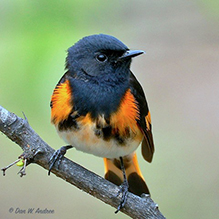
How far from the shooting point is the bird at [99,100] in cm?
324

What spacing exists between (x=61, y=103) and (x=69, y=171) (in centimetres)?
51

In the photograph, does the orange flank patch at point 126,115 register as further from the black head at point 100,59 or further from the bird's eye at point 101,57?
the bird's eye at point 101,57

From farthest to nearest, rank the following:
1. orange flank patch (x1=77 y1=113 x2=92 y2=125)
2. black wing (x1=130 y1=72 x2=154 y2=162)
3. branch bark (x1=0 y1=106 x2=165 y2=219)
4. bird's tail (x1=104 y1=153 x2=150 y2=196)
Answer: bird's tail (x1=104 y1=153 x2=150 y2=196), black wing (x1=130 y1=72 x2=154 y2=162), orange flank patch (x1=77 y1=113 x2=92 y2=125), branch bark (x1=0 y1=106 x2=165 y2=219)

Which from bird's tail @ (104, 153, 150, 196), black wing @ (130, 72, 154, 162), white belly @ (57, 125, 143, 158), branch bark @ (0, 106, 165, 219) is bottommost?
branch bark @ (0, 106, 165, 219)

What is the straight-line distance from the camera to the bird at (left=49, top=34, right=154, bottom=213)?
324cm

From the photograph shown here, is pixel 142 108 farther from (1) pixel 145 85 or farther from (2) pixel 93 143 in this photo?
(1) pixel 145 85

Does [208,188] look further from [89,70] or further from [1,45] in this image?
[1,45]

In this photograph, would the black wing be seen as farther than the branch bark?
Yes

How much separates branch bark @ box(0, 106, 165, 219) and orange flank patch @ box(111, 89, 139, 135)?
1.35ft

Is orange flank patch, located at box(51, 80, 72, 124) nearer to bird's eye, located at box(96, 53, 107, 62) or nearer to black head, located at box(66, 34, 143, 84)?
black head, located at box(66, 34, 143, 84)

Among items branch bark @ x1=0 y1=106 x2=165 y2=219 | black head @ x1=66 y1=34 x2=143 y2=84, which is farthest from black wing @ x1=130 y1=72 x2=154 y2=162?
branch bark @ x1=0 y1=106 x2=165 y2=219

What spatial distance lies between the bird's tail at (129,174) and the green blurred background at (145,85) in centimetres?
71

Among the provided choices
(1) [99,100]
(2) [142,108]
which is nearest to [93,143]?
(1) [99,100]

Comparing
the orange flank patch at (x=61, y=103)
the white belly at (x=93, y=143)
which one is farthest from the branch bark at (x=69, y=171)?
the orange flank patch at (x=61, y=103)
